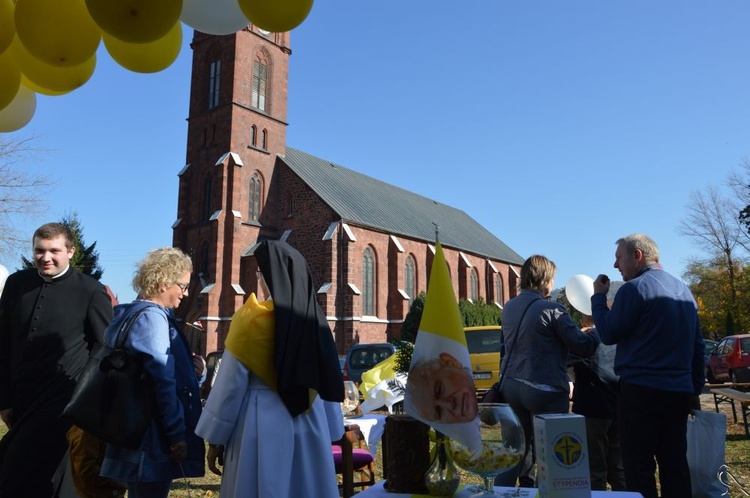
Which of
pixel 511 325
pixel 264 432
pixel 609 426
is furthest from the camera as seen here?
pixel 609 426

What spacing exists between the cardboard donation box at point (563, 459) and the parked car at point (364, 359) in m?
12.1

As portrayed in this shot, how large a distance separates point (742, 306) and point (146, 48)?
41.0 m

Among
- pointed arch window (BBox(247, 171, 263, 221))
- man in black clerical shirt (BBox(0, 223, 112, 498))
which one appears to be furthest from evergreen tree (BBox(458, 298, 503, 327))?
man in black clerical shirt (BBox(0, 223, 112, 498))

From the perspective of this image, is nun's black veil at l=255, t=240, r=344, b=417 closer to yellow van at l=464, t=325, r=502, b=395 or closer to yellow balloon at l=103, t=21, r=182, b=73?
yellow balloon at l=103, t=21, r=182, b=73

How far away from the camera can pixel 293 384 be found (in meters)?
2.83

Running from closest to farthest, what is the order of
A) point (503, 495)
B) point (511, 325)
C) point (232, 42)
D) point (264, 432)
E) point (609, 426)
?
point (503, 495) < point (264, 432) < point (511, 325) < point (609, 426) < point (232, 42)

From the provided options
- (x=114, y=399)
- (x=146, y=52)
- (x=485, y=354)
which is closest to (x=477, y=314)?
(x=485, y=354)

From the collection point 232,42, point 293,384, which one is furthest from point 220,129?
point 293,384

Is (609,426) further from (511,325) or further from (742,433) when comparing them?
(742,433)

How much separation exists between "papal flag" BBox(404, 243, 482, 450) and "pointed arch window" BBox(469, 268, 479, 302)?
36726mm

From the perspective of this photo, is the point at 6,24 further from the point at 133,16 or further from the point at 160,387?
the point at 160,387

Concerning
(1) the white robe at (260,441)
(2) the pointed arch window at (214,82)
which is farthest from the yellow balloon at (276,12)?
(2) the pointed arch window at (214,82)

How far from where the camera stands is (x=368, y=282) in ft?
99.1

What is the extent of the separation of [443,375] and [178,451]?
1871 mm
